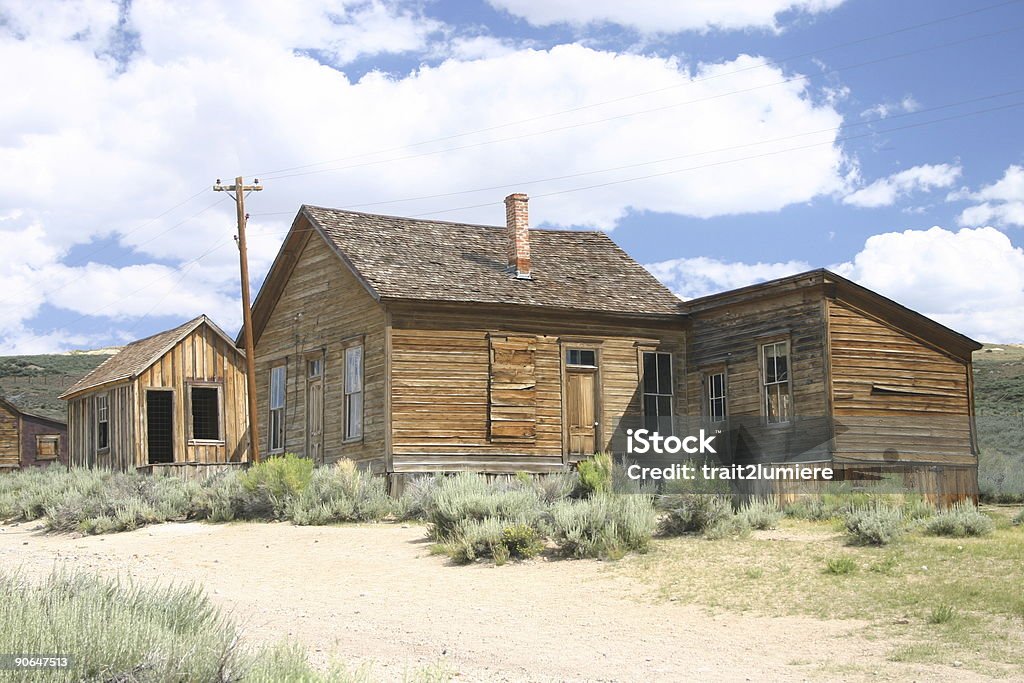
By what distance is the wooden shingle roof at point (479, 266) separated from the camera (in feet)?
75.8

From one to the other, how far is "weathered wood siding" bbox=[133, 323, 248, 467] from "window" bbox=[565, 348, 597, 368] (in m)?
11.7

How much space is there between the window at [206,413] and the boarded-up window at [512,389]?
12.3 meters

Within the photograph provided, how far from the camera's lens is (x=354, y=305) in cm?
2405

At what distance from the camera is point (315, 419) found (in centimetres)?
2550

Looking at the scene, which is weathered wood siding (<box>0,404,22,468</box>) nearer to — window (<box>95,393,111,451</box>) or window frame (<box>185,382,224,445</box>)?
window (<box>95,393,111,451</box>)

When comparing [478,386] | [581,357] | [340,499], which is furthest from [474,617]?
[581,357]

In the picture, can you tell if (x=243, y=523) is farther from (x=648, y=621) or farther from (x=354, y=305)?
(x=648, y=621)

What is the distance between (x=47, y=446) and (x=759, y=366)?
3322cm

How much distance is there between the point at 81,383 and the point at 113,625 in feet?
96.3

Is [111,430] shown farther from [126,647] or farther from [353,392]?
[126,647]

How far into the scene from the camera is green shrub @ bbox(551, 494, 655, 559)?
14.6m

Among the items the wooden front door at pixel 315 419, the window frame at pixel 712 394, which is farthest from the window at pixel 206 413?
the window frame at pixel 712 394

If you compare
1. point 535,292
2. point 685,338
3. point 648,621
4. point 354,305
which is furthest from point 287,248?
point 648,621

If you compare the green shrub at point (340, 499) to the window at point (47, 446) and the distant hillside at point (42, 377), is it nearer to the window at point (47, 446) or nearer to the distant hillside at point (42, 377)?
the window at point (47, 446)
